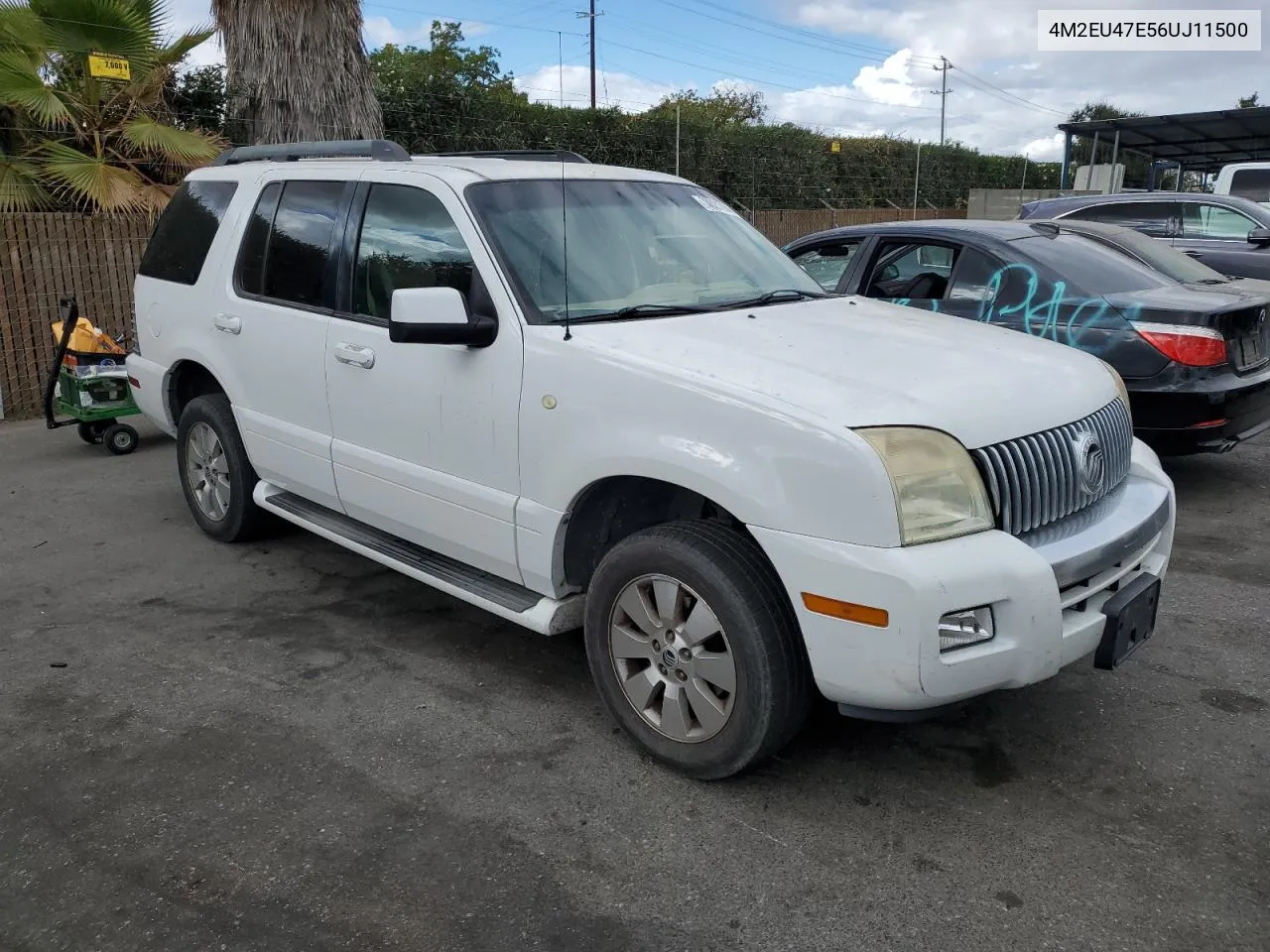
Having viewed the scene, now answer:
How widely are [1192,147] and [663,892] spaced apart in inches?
1059

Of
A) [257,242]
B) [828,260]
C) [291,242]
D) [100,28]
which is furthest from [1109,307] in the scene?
[100,28]

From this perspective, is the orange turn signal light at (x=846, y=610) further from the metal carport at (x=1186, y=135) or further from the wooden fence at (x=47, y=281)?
the metal carport at (x=1186, y=135)

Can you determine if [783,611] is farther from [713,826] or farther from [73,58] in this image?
[73,58]

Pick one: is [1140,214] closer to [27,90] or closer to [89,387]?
[89,387]

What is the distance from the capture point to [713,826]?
3096mm

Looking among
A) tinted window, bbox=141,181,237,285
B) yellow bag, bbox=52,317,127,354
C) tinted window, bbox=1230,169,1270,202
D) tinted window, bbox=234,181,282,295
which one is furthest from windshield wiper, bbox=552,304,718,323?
tinted window, bbox=1230,169,1270,202

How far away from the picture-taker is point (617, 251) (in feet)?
13.1

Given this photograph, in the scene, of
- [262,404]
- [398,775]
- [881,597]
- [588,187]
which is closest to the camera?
[881,597]

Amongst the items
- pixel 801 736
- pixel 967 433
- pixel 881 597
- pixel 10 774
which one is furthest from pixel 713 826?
pixel 10 774

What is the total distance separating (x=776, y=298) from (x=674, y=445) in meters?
1.33

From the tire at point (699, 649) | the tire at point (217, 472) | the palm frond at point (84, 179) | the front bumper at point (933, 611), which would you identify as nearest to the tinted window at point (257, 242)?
the tire at point (217, 472)

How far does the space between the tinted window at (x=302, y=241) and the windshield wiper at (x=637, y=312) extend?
4.79 ft

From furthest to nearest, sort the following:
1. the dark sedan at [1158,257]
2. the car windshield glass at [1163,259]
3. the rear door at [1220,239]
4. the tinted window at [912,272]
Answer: the rear door at [1220,239] < the car windshield glass at [1163,259] < the dark sedan at [1158,257] < the tinted window at [912,272]

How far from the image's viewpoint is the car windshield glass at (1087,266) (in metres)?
6.12
